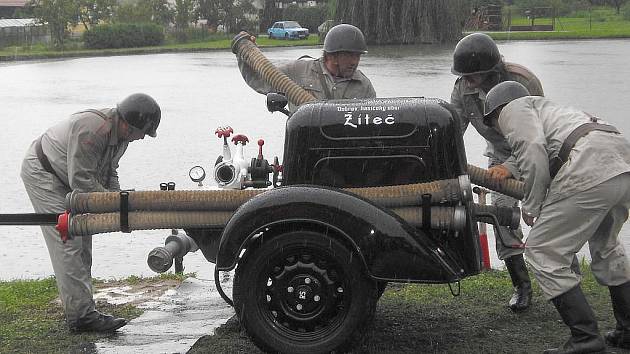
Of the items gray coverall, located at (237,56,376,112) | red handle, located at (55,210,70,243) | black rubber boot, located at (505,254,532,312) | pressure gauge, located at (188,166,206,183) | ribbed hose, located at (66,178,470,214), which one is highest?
gray coverall, located at (237,56,376,112)

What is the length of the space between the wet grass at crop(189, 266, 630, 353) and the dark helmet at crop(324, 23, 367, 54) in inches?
69.8

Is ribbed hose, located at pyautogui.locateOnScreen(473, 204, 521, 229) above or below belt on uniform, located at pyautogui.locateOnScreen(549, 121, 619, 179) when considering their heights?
below

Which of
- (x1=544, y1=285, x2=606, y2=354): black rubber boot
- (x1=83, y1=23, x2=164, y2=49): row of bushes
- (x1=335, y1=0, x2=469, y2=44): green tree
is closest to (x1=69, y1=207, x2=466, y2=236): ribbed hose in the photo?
(x1=544, y1=285, x2=606, y2=354): black rubber boot

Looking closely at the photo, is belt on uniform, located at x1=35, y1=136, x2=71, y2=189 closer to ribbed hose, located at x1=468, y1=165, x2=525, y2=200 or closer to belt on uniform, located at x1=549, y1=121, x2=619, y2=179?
ribbed hose, located at x1=468, y1=165, x2=525, y2=200

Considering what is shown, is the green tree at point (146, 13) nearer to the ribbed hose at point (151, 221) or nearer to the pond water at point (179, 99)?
the pond water at point (179, 99)

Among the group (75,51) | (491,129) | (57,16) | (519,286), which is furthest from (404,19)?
(519,286)

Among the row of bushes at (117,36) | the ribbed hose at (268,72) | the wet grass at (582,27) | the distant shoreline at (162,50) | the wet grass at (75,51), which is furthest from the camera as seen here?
the row of bushes at (117,36)

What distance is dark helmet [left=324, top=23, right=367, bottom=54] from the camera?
25.9ft

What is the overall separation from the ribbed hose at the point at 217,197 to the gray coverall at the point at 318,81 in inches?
73.4

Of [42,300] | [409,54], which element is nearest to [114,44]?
[409,54]

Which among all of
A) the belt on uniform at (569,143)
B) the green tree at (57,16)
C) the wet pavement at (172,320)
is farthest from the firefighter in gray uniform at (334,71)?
the green tree at (57,16)

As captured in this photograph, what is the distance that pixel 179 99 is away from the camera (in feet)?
78.1

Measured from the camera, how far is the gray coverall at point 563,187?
5910mm

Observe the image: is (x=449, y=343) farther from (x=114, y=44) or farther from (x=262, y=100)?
(x=114, y=44)
